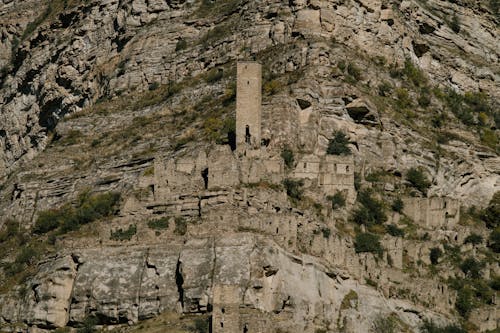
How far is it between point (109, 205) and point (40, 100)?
32.5 metres

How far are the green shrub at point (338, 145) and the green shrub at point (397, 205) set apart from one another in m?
3.66

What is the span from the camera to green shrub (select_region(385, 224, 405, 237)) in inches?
3339

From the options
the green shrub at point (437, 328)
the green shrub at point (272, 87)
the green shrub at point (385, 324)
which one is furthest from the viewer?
the green shrub at point (272, 87)

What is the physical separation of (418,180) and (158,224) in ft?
67.2

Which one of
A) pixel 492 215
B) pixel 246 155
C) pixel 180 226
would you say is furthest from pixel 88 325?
pixel 492 215

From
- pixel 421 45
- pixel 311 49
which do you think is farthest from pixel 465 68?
pixel 311 49

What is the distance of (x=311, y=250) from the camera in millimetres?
75000

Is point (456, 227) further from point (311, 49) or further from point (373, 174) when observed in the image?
point (311, 49)

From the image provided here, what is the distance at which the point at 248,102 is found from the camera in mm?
86625

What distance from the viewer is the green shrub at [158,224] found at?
245 ft

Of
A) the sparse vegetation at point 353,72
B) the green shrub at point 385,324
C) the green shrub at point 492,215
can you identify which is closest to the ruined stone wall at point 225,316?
the green shrub at point 385,324

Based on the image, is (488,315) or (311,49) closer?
(488,315)

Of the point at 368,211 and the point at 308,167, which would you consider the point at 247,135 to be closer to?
the point at 308,167

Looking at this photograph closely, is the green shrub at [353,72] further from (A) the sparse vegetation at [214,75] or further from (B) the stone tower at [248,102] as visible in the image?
(B) the stone tower at [248,102]
